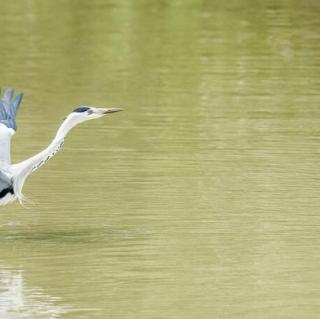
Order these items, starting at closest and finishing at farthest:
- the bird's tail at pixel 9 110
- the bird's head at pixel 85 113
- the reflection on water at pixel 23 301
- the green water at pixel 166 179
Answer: the reflection on water at pixel 23 301, the green water at pixel 166 179, the bird's head at pixel 85 113, the bird's tail at pixel 9 110

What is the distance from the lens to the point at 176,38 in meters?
24.4

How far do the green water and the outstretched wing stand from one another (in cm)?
57

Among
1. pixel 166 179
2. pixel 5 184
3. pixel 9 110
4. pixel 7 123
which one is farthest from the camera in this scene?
pixel 166 179

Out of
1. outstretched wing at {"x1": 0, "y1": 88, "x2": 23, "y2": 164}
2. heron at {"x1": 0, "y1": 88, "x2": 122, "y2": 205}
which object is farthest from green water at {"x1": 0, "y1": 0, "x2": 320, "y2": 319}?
outstretched wing at {"x1": 0, "y1": 88, "x2": 23, "y2": 164}

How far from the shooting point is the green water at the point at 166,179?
418 inches

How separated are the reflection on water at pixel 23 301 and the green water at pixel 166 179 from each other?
16 millimetres

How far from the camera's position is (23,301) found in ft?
34.2

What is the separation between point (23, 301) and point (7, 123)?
2.56 m

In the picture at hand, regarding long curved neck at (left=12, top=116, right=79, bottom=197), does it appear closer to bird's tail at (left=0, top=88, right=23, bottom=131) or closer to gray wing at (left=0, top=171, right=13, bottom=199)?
gray wing at (left=0, top=171, right=13, bottom=199)

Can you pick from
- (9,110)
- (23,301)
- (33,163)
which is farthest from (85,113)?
(23,301)

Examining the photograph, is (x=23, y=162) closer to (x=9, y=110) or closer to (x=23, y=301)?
(x=9, y=110)

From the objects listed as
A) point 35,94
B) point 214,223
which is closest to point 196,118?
point 35,94

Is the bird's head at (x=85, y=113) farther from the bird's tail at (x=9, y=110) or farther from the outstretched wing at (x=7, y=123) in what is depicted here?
the bird's tail at (x=9, y=110)

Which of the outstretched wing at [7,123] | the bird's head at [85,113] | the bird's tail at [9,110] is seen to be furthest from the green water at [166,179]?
the bird's head at [85,113]
